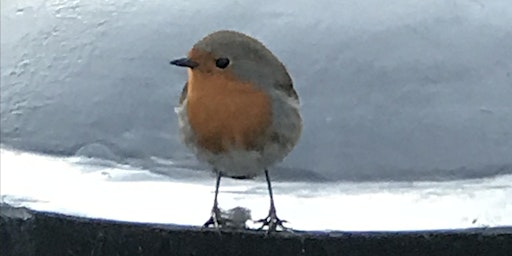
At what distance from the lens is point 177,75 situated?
9.05ft

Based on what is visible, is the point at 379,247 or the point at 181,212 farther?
the point at 181,212

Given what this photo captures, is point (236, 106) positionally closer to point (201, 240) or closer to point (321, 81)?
point (321, 81)

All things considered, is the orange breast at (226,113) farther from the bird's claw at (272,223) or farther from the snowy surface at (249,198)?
the bird's claw at (272,223)

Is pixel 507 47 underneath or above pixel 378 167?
above

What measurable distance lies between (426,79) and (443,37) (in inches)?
5.0

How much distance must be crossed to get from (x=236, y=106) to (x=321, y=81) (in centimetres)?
19

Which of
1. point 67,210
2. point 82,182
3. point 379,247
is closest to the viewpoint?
point 379,247

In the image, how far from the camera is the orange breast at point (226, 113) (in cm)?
251

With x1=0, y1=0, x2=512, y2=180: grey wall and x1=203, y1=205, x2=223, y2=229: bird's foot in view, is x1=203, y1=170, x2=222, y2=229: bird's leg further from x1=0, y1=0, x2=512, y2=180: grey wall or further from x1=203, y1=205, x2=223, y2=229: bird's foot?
x1=0, y1=0, x2=512, y2=180: grey wall

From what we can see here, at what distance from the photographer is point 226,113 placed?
2.51 m

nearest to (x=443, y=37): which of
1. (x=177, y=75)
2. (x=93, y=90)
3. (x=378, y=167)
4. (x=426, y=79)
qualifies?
(x=426, y=79)

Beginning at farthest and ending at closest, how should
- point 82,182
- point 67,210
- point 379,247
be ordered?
1. point 82,182
2. point 67,210
3. point 379,247

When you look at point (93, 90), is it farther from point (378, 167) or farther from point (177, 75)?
point (378, 167)

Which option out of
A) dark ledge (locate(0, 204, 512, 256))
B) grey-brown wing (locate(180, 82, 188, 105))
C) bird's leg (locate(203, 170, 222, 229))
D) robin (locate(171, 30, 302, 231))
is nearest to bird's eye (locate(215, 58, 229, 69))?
robin (locate(171, 30, 302, 231))
